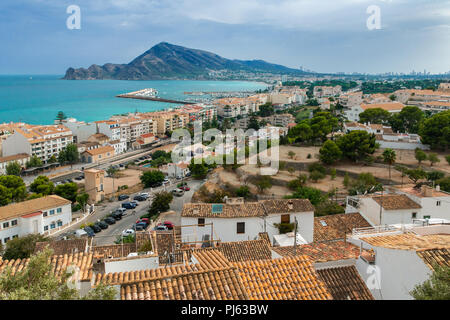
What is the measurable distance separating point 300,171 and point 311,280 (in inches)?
640

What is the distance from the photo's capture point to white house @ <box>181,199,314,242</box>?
28.6ft

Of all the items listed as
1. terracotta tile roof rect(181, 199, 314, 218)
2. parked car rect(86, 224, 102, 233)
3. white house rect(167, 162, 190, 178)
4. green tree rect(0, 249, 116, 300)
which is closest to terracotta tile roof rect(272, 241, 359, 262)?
green tree rect(0, 249, 116, 300)

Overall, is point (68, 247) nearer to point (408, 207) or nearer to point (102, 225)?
point (102, 225)

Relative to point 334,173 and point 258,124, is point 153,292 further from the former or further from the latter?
point 258,124

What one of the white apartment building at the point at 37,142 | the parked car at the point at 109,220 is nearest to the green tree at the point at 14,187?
the parked car at the point at 109,220

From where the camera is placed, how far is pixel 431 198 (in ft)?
30.9

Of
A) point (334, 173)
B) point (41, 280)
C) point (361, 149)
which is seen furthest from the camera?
point (361, 149)

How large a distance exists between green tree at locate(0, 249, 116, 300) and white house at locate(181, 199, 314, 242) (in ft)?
19.4

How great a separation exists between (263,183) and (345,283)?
42.7ft

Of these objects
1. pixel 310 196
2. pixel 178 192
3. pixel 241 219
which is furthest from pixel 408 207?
pixel 178 192
